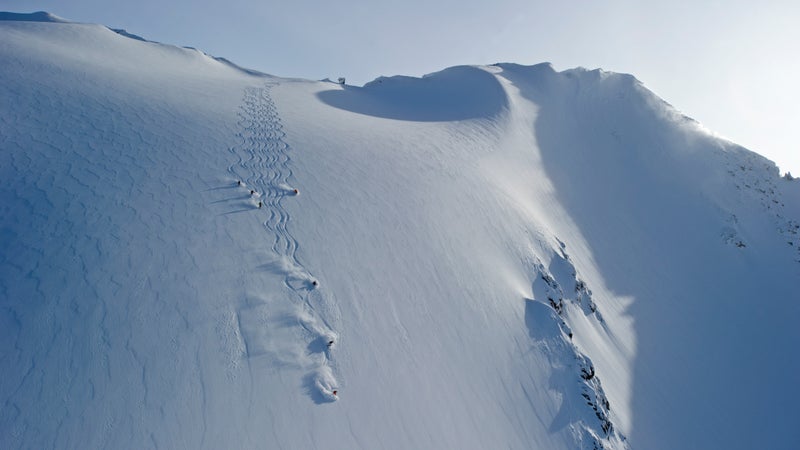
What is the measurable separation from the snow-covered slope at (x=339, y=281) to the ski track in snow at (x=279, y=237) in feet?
0.18

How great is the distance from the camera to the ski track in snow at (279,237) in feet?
23.1

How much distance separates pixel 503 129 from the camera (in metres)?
22.0

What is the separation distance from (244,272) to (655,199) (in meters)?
22.1

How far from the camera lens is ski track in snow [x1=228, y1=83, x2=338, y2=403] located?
278 inches

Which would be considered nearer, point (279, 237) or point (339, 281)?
point (339, 281)

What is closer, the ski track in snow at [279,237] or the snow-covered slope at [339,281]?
the snow-covered slope at [339,281]

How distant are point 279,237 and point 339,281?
69.9 inches

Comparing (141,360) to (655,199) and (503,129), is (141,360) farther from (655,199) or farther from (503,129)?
(655,199)

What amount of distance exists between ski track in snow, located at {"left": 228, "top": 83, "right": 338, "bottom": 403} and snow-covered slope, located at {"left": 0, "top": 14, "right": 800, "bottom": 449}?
5 centimetres

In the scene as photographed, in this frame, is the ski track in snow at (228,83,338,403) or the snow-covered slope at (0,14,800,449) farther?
the ski track in snow at (228,83,338,403)

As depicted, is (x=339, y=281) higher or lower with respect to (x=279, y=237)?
lower

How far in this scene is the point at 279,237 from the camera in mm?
9422

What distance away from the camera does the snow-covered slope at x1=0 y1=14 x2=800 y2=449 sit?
6.30 metres

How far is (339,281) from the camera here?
894 cm
